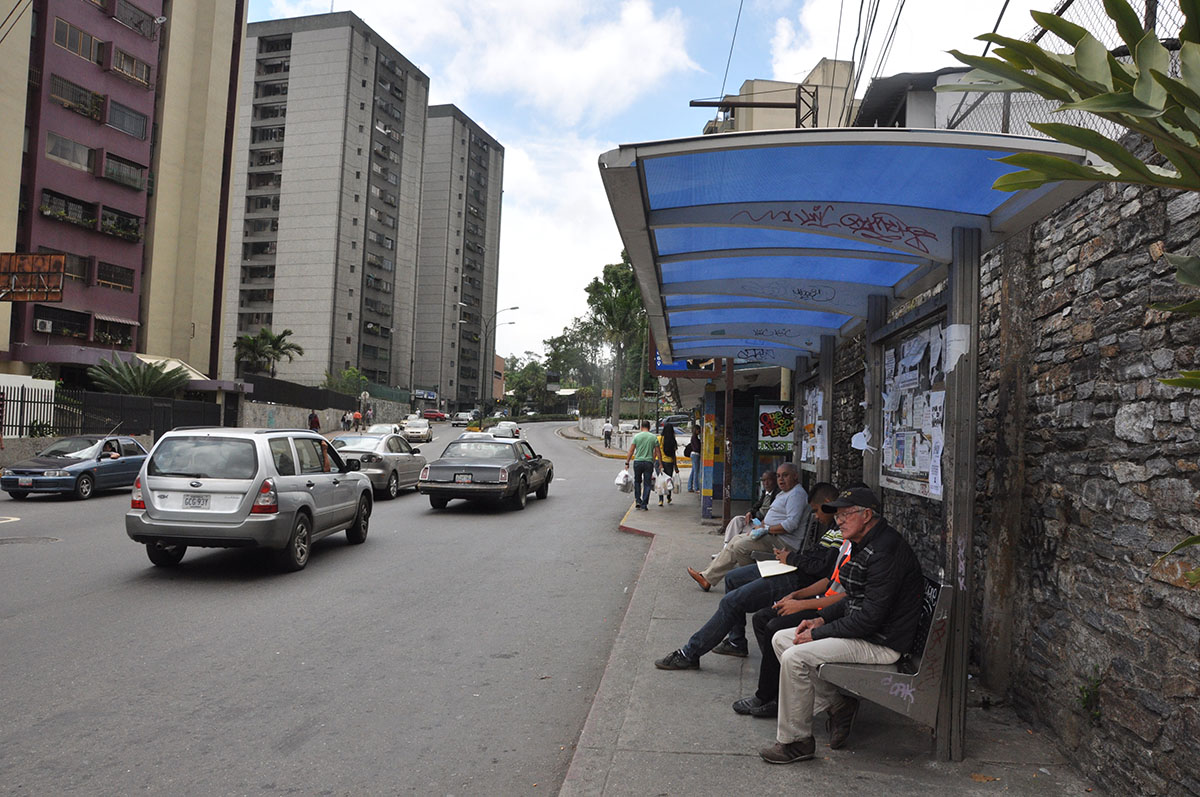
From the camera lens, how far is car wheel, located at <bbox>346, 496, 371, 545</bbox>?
38.9 ft

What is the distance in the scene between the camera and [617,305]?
55.5 metres

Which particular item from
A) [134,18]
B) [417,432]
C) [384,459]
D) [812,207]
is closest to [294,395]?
[417,432]

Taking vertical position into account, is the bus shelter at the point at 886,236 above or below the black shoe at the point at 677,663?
above

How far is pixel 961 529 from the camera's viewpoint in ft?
14.4

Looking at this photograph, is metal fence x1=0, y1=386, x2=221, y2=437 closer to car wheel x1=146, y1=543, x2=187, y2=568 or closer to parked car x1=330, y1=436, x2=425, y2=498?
parked car x1=330, y1=436, x2=425, y2=498

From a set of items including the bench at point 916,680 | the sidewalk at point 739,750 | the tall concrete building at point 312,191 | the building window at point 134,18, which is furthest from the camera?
the tall concrete building at point 312,191

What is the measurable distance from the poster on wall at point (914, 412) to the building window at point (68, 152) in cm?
3947

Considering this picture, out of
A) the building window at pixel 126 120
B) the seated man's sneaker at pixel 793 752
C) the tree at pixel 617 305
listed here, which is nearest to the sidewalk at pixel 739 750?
the seated man's sneaker at pixel 793 752

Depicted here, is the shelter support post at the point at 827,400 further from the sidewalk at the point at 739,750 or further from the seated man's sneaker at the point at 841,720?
the seated man's sneaker at the point at 841,720

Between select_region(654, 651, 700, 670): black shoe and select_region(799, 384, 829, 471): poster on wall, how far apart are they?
3.76 meters

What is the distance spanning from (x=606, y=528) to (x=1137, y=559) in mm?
11232

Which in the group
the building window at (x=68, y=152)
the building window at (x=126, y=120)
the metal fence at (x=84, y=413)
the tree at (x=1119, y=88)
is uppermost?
the building window at (x=126, y=120)

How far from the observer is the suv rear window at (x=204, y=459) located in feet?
30.1

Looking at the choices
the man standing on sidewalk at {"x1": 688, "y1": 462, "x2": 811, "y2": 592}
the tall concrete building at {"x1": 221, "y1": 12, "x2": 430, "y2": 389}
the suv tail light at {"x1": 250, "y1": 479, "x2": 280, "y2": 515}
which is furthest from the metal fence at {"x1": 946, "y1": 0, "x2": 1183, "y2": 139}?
the tall concrete building at {"x1": 221, "y1": 12, "x2": 430, "y2": 389}
